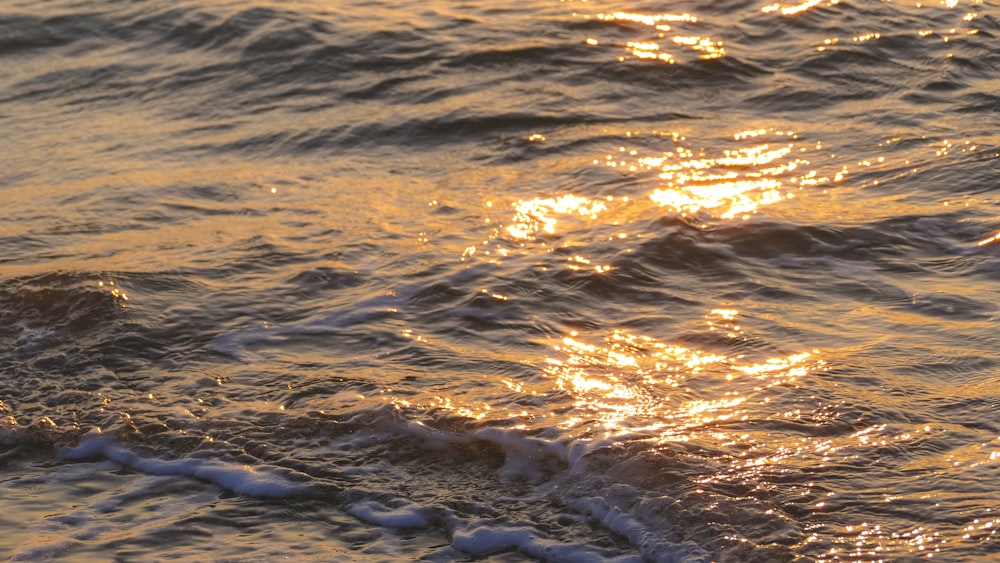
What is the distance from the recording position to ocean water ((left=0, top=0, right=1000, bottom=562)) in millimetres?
3898

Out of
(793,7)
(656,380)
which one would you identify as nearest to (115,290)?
(656,380)

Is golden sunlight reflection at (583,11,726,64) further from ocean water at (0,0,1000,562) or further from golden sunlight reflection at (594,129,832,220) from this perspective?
golden sunlight reflection at (594,129,832,220)

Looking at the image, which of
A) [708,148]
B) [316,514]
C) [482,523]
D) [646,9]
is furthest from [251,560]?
[646,9]

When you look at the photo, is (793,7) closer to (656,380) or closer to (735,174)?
(735,174)

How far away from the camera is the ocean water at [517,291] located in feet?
12.8

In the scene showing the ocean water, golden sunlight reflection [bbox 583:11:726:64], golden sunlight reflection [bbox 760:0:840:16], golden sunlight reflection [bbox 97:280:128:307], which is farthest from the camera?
golden sunlight reflection [bbox 760:0:840:16]

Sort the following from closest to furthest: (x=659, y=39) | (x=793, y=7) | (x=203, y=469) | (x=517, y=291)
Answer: (x=203, y=469), (x=517, y=291), (x=659, y=39), (x=793, y=7)

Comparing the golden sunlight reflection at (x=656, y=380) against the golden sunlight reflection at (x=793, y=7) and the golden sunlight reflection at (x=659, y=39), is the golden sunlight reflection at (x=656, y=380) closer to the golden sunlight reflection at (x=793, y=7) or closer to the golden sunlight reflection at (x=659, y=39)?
the golden sunlight reflection at (x=659, y=39)

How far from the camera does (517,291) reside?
18.0 ft

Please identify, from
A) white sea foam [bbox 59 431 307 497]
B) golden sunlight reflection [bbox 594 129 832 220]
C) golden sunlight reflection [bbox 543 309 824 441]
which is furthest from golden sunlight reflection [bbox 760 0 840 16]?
white sea foam [bbox 59 431 307 497]

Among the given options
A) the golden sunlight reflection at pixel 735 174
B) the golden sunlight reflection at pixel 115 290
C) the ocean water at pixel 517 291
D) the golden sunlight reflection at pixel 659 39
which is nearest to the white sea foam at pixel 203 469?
the ocean water at pixel 517 291

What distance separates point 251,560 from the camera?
370 cm

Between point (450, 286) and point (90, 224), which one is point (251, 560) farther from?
point (90, 224)

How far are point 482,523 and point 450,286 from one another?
1848mm
